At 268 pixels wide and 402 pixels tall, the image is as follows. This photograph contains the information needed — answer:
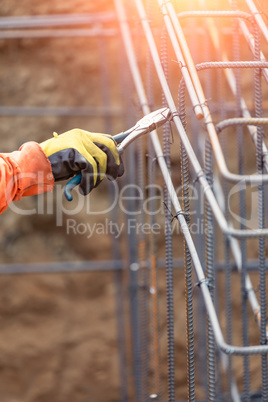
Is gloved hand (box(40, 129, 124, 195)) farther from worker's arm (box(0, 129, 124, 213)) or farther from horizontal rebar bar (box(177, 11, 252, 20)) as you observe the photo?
horizontal rebar bar (box(177, 11, 252, 20))

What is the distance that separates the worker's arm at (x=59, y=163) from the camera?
1.73 meters

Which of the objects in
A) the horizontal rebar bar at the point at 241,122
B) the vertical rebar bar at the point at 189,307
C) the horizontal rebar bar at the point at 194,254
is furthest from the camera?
the vertical rebar bar at the point at 189,307

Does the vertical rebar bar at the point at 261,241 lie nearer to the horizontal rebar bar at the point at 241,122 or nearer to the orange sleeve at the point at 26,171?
the horizontal rebar bar at the point at 241,122

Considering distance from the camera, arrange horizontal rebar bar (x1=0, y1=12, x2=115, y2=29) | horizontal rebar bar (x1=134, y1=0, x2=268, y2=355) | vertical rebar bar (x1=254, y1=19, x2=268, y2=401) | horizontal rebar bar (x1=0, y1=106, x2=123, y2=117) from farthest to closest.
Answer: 1. horizontal rebar bar (x1=0, y1=106, x2=123, y2=117)
2. horizontal rebar bar (x1=0, y1=12, x2=115, y2=29)
3. vertical rebar bar (x1=254, y1=19, x2=268, y2=401)
4. horizontal rebar bar (x1=134, y1=0, x2=268, y2=355)

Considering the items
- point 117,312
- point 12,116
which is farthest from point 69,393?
point 12,116

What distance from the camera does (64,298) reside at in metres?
3.85

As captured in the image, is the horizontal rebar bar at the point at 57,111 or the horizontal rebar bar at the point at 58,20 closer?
the horizontal rebar bar at the point at 58,20

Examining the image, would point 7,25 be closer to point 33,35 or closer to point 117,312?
point 33,35

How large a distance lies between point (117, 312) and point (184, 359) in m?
0.56

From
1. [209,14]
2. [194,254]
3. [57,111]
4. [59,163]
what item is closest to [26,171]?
[59,163]

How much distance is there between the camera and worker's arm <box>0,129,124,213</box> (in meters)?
→ 1.73

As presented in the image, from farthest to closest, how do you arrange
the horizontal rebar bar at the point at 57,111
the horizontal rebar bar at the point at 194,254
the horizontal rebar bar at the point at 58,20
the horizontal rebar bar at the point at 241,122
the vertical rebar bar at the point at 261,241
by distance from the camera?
the horizontal rebar bar at the point at 57,111 < the horizontal rebar bar at the point at 58,20 < the vertical rebar bar at the point at 261,241 < the horizontal rebar bar at the point at 241,122 < the horizontal rebar bar at the point at 194,254

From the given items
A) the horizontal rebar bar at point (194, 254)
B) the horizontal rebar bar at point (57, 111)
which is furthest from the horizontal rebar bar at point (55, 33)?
the horizontal rebar bar at point (194, 254)

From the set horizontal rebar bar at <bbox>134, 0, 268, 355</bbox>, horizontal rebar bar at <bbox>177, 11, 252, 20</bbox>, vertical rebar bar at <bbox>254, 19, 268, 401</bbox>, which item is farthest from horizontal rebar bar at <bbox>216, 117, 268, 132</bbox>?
horizontal rebar bar at <bbox>177, 11, 252, 20</bbox>
